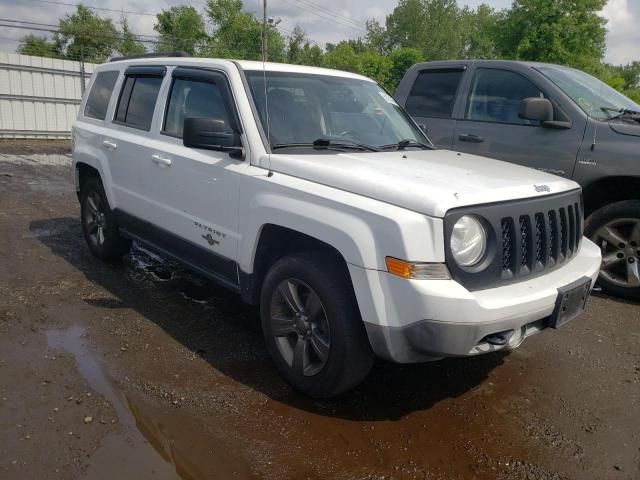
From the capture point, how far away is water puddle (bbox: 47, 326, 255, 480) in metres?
2.59

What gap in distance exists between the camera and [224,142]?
11.5 feet

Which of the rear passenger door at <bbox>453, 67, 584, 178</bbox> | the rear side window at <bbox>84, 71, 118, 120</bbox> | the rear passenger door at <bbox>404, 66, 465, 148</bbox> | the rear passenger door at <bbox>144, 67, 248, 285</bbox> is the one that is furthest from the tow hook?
the rear side window at <bbox>84, 71, 118, 120</bbox>

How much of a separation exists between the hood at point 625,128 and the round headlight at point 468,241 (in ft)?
9.55

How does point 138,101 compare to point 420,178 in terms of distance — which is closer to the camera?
point 420,178

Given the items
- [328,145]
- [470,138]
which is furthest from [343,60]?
[328,145]

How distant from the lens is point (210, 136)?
11.3 ft

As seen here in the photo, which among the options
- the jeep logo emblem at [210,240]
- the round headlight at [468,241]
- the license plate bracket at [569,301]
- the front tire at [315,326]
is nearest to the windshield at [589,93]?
the license plate bracket at [569,301]

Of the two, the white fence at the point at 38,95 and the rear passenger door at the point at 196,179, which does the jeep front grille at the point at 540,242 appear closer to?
the rear passenger door at the point at 196,179

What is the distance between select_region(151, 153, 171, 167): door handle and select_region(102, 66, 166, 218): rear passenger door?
142 millimetres

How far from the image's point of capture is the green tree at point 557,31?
31359mm

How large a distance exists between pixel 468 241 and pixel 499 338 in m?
0.53

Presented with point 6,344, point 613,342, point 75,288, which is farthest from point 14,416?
point 613,342

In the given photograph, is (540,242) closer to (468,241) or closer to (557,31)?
(468,241)

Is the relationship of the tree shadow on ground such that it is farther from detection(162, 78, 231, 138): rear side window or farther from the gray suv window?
the gray suv window
